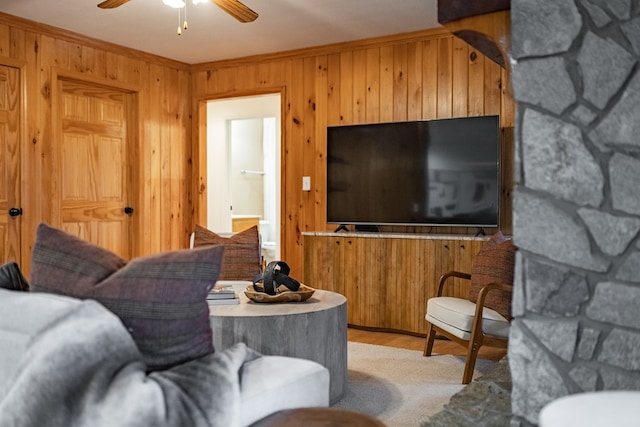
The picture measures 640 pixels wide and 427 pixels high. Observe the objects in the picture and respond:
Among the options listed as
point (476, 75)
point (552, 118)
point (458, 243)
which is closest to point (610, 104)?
point (552, 118)

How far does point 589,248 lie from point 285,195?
3840 mm

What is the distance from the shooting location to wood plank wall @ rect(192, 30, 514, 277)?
4.70m

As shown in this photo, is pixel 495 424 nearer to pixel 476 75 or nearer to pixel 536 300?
pixel 536 300

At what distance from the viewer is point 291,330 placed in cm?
276

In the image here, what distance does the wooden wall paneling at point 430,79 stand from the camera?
15.9 ft

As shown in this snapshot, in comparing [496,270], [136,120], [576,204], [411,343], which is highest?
[136,120]

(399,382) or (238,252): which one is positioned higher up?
(238,252)

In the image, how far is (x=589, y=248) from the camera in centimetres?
195

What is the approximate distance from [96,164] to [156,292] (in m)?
4.31

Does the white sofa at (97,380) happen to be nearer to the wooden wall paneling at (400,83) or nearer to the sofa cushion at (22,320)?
the sofa cushion at (22,320)

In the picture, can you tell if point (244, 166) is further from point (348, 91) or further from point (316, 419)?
point (316, 419)

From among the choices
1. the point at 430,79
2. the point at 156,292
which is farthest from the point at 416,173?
the point at 156,292

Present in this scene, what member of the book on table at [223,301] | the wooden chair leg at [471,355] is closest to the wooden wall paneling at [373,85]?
the wooden chair leg at [471,355]

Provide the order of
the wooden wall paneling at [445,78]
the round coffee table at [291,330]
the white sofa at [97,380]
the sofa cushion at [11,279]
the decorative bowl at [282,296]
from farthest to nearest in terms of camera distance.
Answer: the wooden wall paneling at [445,78], the decorative bowl at [282,296], the round coffee table at [291,330], the sofa cushion at [11,279], the white sofa at [97,380]
